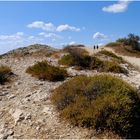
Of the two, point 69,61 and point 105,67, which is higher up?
point 69,61

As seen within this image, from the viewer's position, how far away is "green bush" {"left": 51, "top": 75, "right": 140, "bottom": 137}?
383 inches

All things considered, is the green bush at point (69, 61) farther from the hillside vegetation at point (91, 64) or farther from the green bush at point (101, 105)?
the green bush at point (101, 105)

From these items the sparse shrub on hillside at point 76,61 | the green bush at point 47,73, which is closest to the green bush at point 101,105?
the green bush at point 47,73

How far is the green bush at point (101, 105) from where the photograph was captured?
9.73 m

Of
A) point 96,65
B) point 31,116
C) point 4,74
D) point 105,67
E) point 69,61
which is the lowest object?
point 31,116

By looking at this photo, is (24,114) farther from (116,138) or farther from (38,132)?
(116,138)

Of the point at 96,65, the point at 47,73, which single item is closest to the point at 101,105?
the point at 47,73

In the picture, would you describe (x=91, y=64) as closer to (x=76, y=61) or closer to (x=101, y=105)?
(x=76, y=61)

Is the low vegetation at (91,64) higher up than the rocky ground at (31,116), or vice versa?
the low vegetation at (91,64)

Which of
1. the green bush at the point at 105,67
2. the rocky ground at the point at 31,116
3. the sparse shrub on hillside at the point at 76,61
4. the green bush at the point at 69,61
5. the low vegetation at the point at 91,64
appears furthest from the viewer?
the green bush at the point at 69,61

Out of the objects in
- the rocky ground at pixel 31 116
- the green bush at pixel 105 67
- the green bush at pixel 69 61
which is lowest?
the rocky ground at pixel 31 116

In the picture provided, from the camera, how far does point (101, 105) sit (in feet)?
32.8

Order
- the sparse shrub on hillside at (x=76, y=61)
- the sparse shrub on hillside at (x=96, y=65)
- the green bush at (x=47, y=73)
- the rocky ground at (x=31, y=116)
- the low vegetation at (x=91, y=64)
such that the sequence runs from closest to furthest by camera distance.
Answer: the rocky ground at (x=31, y=116) → the green bush at (x=47, y=73) → the low vegetation at (x=91, y=64) → the sparse shrub on hillside at (x=96, y=65) → the sparse shrub on hillside at (x=76, y=61)

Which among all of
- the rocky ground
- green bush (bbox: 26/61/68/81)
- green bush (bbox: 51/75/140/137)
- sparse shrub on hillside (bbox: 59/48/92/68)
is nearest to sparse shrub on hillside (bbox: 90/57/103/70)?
sparse shrub on hillside (bbox: 59/48/92/68)
